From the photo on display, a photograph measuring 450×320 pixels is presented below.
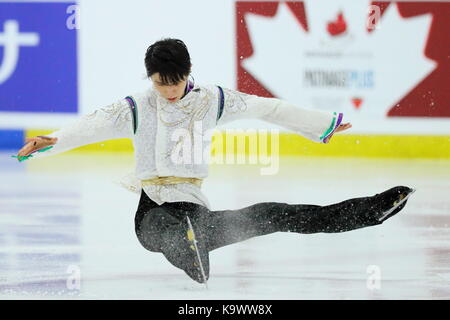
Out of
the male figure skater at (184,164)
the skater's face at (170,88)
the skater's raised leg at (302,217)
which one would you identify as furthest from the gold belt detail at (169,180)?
the skater's face at (170,88)

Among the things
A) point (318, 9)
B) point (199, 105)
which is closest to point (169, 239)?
point (199, 105)

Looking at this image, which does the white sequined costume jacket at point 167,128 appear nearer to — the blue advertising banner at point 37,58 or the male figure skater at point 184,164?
the male figure skater at point 184,164

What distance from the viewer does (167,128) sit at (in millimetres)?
3775

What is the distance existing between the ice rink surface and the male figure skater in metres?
0.21

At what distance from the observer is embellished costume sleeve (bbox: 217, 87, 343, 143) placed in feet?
12.7

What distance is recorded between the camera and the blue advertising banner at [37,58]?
802 cm

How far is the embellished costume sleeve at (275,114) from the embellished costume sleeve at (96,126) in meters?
0.35

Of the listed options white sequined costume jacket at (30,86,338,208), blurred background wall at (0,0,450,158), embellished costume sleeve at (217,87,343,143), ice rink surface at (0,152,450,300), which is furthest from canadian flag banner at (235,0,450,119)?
white sequined costume jacket at (30,86,338,208)

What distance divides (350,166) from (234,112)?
3555mm

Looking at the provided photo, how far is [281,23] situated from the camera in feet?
25.2

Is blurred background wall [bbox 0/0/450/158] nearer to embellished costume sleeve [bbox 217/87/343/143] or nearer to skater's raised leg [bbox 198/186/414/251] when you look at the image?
embellished costume sleeve [bbox 217/87/343/143]

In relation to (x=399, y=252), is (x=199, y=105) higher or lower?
higher

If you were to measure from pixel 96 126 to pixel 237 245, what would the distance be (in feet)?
4.07

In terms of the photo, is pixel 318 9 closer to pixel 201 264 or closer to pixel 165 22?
pixel 165 22
